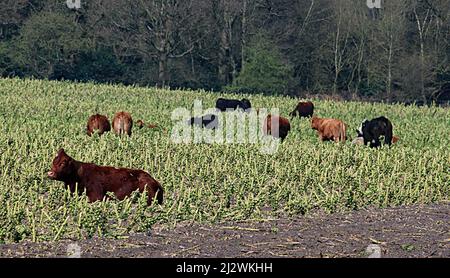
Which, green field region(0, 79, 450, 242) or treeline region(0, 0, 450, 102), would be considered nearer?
green field region(0, 79, 450, 242)

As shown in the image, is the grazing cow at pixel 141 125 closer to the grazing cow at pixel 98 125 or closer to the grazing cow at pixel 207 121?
the grazing cow at pixel 207 121

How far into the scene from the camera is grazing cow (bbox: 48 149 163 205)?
14.4 metres

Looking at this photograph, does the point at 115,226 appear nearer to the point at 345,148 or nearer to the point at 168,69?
the point at 345,148

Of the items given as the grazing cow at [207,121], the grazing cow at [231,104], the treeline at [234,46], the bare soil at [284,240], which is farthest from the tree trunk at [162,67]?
the bare soil at [284,240]

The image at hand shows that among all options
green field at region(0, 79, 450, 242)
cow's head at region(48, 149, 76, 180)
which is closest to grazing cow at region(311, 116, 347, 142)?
green field at region(0, 79, 450, 242)

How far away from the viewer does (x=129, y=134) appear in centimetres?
2600

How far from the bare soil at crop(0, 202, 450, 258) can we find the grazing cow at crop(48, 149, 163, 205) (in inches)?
71.7

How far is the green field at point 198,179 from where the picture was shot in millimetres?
12695

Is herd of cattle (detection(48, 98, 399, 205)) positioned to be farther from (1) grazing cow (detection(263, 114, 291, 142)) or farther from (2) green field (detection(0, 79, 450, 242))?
(2) green field (detection(0, 79, 450, 242))

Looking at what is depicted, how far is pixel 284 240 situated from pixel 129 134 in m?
14.5

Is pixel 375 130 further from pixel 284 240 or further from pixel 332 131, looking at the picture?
pixel 284 240

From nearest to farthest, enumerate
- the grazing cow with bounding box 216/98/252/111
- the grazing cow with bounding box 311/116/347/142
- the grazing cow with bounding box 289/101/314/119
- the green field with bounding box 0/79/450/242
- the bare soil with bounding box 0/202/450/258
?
the bare soil with bounding box 0/202/450/258, the green field with bounding box 0/79/450/242, the grazing cow with bounding box 311/116/347/142, the grazing cow with bounding box 216/98/252/111, the grazing cow with bounding box 289/101/314/119
